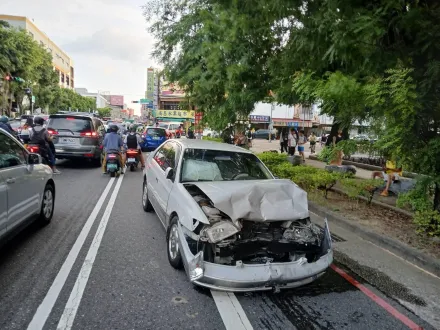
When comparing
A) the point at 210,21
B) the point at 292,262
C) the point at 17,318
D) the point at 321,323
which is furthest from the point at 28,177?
the point at 210,21

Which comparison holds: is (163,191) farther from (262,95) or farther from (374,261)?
(262,95)

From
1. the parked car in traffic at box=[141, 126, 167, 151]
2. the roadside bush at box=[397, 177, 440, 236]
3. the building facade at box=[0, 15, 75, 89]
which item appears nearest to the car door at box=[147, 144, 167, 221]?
the roadside bush at box=[397, 177, 440, 236]

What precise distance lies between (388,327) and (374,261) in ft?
5.78

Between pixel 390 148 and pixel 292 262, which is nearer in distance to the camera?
pixel 292 262

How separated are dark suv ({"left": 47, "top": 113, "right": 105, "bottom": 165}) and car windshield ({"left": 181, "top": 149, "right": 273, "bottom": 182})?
781cm

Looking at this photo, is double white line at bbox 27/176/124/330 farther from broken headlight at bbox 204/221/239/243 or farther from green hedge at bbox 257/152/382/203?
green hedge at bbox 257/152/382/203

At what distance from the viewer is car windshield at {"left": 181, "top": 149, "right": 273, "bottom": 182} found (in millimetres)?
4887

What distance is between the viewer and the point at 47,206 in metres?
5.63

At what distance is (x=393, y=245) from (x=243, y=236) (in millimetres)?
2997

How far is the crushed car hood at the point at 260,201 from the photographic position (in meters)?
3.66

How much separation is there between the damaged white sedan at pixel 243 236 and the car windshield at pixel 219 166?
252mm

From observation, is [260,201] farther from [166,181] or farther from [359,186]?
[359,186]

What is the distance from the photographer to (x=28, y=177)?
4.79 metres

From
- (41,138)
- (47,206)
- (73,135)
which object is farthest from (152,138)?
(47,206)
